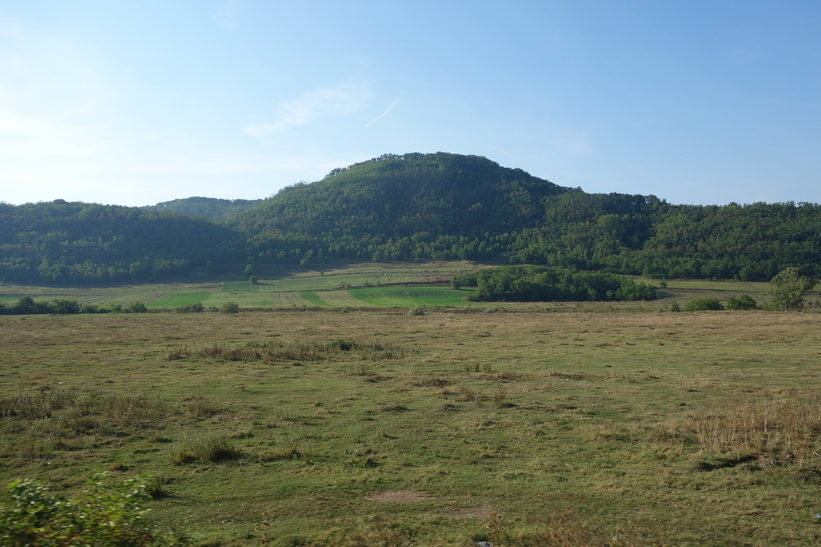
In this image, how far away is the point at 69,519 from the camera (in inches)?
201

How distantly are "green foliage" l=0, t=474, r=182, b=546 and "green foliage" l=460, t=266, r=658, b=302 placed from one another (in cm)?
8754

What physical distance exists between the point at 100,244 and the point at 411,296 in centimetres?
8303

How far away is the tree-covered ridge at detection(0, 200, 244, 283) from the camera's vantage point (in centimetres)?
11094

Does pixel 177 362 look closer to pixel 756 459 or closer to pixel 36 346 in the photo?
pixel 36 346

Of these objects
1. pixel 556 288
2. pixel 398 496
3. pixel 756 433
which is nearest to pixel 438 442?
pixel 398 496

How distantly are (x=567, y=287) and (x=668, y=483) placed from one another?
3536 inches

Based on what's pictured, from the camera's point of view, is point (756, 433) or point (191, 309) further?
point (191, 309)

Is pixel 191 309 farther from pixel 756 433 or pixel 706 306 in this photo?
pixel 756 433

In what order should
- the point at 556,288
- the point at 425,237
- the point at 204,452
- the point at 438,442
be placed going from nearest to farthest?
the point at 204,452 → the point at 438,442 → the point at 556,288 → the point at 425,237

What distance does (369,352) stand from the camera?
30.3 meters

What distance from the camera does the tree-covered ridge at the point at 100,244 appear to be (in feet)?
364

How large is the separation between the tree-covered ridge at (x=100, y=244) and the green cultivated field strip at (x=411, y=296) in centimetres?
5509

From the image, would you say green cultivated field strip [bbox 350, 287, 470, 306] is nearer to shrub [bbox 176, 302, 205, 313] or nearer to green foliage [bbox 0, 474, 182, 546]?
shrub [bbox 176, 302, 205, 313]

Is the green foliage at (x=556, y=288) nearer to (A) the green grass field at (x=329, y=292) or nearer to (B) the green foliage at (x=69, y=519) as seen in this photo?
(A) the green grass field at (x=329, y=292)
